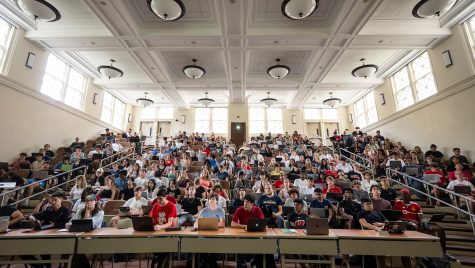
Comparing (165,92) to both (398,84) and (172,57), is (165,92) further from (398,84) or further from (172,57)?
(398,84)

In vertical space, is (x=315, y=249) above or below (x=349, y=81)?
below

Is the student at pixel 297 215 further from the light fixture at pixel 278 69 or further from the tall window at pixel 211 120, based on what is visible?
the tall window at pixel 211 120

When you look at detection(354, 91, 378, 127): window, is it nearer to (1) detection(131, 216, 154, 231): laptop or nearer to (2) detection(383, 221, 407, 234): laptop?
(2) detection(383, 221, 407, 234): laptop

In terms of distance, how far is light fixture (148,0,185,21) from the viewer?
6.05 metres

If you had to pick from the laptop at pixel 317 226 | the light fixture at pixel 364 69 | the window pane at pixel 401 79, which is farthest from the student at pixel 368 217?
the window pane at pixel 401 79

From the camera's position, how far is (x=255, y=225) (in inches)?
128

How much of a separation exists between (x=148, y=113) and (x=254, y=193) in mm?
13375

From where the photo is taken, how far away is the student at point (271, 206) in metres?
4.36

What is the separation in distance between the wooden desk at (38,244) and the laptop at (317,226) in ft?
9.89

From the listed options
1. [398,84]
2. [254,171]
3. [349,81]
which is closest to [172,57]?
[254,171]

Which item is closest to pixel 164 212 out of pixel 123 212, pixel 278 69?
pixel 123 212

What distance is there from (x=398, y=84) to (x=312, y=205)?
31.2ft

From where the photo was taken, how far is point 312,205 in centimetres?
472

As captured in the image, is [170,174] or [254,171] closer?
[170,174]
